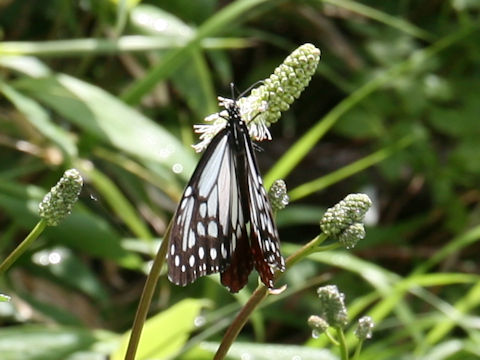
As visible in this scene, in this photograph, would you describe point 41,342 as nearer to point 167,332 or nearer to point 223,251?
point 167,332

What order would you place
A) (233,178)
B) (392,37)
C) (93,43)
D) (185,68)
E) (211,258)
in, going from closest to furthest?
(211,258) → (233,178) → (93,43) → (185,68) → (392,37)

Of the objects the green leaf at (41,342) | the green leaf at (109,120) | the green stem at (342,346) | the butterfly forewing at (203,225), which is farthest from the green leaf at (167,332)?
the green stem at (342,346)

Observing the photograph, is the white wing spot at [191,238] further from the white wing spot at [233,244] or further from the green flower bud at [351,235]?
the green flower bud at [351,235]

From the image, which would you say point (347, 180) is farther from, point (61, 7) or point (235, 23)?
point (61, 7)

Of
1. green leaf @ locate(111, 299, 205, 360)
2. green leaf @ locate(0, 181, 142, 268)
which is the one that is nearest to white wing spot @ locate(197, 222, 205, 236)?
green leaf @ locate(111, 299, 205, 360)

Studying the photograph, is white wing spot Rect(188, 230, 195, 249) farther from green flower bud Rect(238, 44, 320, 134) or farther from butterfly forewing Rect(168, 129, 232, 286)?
green flower bud Rect(238, 44, 320, 134)

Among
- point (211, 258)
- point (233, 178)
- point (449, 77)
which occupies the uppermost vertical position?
point (449, 77)

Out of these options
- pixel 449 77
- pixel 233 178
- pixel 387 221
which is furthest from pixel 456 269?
pixel 233 178
